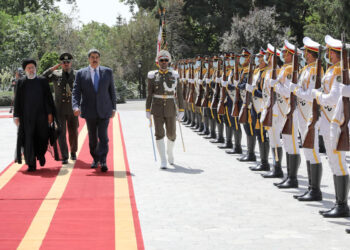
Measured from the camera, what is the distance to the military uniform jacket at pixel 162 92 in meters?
11.8

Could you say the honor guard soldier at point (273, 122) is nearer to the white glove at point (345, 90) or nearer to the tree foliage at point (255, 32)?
the white glove at point (345, 90)

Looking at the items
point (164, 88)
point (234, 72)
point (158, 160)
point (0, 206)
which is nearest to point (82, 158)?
point (158, 160)

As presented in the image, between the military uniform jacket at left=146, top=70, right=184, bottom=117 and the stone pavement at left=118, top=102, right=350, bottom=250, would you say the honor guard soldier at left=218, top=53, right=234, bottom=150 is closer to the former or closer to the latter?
the stone pavement at left=118, top=102, right=350, bottom=250

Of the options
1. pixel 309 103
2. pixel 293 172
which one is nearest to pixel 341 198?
pixel 309 103

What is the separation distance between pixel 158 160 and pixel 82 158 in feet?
4.77

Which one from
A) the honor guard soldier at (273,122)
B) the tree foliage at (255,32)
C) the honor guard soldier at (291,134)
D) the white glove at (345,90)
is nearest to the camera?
the white glove at (345,90)

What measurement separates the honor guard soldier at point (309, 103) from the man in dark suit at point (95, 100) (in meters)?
3.70

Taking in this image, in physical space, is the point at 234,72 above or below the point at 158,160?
above

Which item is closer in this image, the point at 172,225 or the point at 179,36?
the point at 172,225

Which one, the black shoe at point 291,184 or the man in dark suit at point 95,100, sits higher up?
the man in dark suit at point 95,100

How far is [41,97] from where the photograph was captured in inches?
439

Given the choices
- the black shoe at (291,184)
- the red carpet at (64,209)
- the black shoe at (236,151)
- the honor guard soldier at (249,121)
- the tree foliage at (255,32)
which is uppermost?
the tree foliage at (255,32)

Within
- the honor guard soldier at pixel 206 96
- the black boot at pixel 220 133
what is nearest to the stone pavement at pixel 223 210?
the black boot at pixel 220 133

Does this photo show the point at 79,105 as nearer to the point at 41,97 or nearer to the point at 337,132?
the point at 41,97
